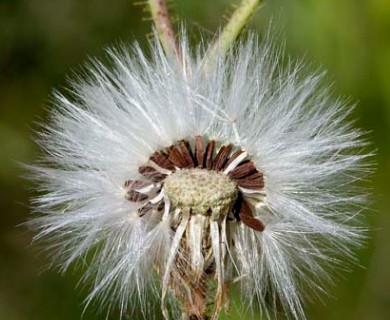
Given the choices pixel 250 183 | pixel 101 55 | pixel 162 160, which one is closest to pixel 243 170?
pixel 250 183

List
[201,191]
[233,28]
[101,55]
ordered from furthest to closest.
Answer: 1. [101,55]
2. [233,28]
3. [201,191]

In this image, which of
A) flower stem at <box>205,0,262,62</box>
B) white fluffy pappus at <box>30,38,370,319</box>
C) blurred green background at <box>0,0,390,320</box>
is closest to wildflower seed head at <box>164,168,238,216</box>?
white fluffy pappus at <box>30,38,370,319</box>

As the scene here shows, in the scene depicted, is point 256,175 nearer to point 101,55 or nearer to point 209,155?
point 209,155

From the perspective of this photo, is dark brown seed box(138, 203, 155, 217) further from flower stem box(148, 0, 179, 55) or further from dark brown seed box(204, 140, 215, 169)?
flower stem box(148, 0, 179, 55)

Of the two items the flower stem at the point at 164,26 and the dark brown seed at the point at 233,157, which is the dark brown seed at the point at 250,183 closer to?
the dark brown seed at the point at 233,157

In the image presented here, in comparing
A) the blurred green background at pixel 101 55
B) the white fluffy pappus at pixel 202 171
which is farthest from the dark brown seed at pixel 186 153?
the blurred green background at pixel 101 55

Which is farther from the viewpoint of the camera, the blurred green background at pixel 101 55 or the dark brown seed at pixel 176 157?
the blurred green background at pixel 101 55
